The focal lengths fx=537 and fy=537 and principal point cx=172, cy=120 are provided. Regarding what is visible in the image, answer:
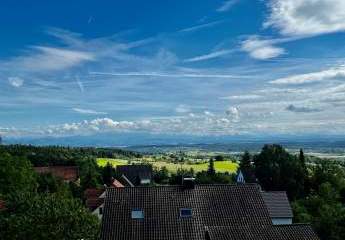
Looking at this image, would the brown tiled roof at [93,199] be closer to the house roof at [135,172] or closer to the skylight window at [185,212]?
the skylight window at [185,212]

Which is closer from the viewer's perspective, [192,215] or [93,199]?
[192,215]

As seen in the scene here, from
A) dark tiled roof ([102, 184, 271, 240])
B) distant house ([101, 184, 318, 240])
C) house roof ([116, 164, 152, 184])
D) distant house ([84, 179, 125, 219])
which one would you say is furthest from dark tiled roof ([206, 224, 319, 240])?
house roof ([116, 164, 152, 184])

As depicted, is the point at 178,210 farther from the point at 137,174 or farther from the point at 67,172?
the point at 137,174

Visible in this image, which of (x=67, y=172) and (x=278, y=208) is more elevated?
(x=67, y=172)

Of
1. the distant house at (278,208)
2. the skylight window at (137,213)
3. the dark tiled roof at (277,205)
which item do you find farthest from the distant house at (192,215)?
the dark tiled roof at (277,205)

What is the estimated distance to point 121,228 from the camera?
3522cm

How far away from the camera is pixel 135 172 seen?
115938 millimetres

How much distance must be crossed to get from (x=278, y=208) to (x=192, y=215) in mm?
23075

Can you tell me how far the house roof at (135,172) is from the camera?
114375 millimetres

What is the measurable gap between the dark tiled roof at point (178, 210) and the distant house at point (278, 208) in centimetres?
1758

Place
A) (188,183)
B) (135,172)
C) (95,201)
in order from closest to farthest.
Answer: (188,183), (95,201), (135,172)

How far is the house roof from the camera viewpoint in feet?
375

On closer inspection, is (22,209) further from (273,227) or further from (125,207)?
(273,227)

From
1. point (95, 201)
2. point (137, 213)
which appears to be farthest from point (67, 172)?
point (137, 213)
